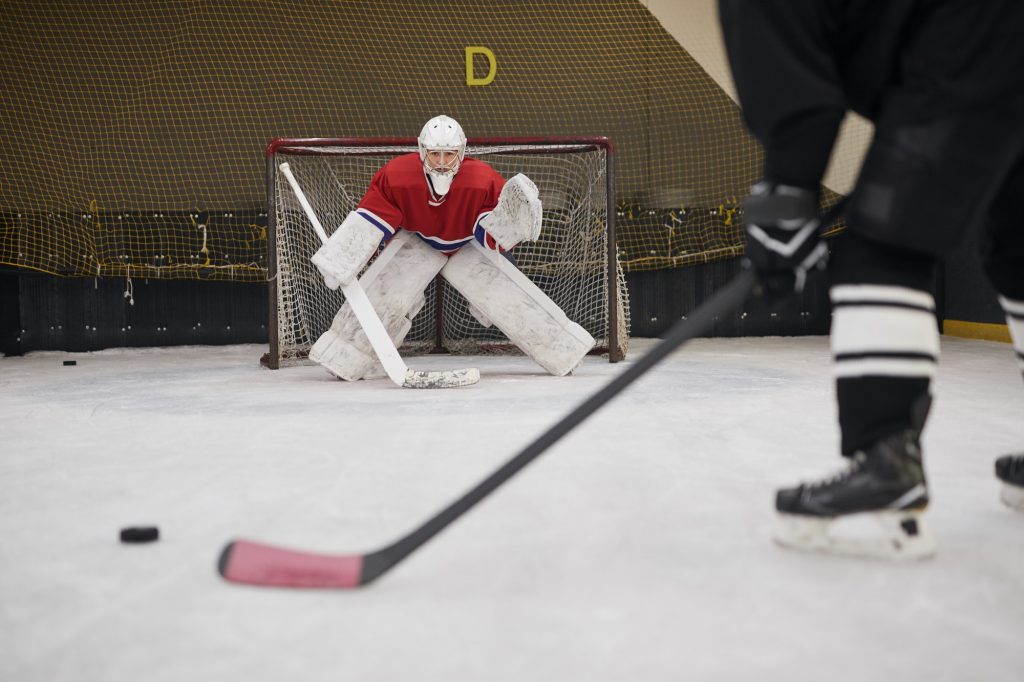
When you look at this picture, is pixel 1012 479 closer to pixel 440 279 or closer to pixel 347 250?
pixel 347 250

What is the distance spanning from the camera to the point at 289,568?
3.31ft

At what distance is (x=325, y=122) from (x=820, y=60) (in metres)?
5.27

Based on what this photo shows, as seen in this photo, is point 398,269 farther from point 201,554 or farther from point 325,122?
point 325,122

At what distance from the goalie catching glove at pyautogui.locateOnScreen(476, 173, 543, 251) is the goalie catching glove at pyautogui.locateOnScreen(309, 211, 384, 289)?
402mm

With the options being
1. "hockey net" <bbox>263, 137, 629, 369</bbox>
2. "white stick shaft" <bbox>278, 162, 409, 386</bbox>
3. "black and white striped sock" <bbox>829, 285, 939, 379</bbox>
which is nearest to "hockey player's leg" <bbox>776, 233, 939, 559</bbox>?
"black and white striped sock" <bbox>829, 285, 939, 379</bbox>

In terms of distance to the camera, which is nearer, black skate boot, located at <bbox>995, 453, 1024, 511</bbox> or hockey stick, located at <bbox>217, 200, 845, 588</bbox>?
hockey stick, located at <bbox>217, 200, 845, 588</bbox>

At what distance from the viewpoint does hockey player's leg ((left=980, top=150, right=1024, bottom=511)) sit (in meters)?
1.19

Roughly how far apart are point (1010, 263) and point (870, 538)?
0.45 meters

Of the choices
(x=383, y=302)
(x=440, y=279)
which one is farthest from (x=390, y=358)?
(x=440, y=279)

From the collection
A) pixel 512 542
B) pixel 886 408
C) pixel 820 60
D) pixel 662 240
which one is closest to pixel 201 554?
pixel 512 542

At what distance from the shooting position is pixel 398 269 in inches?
130

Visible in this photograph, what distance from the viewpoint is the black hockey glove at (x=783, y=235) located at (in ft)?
3.39

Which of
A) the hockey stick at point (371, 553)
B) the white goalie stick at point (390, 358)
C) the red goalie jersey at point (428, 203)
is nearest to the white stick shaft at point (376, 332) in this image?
the white goalie stick at point (390, 358)

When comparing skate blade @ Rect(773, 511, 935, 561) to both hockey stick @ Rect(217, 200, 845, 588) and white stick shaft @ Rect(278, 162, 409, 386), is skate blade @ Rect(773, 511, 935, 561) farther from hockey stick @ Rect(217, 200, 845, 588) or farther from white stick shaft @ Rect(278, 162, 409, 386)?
white stick shaft @ Rect(278, 162, 409, 386)
